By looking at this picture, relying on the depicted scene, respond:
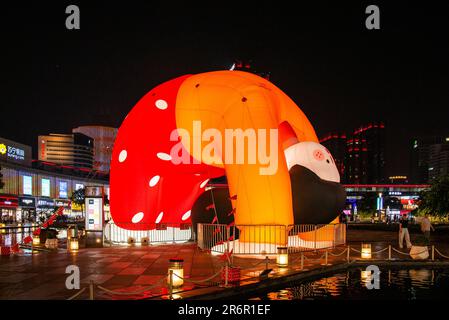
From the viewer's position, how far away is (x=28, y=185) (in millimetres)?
93812

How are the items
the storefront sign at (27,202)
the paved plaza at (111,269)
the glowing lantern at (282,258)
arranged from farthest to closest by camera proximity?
the storefront sign at (27,202), the glowing lantern at (282,258), the paved plaza at (111,269)

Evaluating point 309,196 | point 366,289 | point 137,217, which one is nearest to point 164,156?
point 137,217

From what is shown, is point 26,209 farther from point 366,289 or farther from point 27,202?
point 366,289

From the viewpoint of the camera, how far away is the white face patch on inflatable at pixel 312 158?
17.6 meters

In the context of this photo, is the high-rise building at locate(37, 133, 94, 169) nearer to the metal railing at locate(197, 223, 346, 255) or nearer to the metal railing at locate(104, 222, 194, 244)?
the metal railing at locate(104, 222, 194, 244)

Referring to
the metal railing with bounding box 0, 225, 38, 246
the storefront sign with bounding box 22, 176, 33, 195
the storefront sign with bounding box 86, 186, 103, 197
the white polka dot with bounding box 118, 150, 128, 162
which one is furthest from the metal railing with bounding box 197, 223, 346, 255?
the storefront sign with bounding box 22, 176, 33, 195

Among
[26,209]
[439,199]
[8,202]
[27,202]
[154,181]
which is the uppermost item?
[154,181]

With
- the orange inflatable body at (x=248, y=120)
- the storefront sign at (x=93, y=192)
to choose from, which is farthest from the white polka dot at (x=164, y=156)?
the storefront sign at (x=93, y=192)

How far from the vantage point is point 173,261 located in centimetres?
1127

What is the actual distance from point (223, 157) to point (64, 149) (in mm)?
160572

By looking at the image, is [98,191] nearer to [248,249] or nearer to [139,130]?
[139,130]

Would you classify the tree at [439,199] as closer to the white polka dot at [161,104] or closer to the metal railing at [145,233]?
the metal railing at [145,233]

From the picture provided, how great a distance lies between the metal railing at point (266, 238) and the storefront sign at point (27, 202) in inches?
3094
